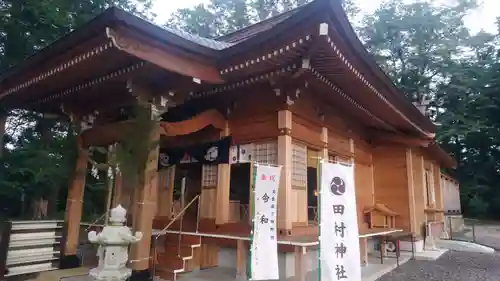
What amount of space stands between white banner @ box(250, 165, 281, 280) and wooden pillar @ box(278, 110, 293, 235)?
726 mm

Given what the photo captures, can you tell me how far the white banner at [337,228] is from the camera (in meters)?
4.02

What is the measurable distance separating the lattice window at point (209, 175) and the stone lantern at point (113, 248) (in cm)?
238

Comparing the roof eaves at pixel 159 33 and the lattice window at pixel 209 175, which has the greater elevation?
the roof eaves at pixel 159 33

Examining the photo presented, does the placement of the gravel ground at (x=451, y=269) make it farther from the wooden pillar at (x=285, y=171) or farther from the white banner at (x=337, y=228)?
Result: the white banner at (x=337, y=228)

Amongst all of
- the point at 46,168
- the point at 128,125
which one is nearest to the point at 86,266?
the point at 128,125

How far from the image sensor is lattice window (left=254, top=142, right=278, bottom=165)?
236 inches

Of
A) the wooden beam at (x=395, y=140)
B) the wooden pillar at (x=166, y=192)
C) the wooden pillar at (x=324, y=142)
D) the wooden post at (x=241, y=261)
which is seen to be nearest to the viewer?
the wooden post at (x=241, y=261)

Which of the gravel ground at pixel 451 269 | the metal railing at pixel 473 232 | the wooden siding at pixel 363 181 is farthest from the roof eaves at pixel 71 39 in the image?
the metal railing at pixel 473 232

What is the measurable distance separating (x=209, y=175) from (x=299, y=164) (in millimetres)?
1803

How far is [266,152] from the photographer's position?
6137 millimetres

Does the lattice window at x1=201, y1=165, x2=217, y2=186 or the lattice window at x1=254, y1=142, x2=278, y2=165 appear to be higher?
the lattice window at x1=254, y1=142, x2=278, y2=165

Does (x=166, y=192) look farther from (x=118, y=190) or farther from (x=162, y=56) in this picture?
(x=162, y=56)

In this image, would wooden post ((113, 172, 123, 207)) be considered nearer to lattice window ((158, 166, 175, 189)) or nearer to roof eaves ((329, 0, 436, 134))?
lattice window ((158, 166, 175, 189))

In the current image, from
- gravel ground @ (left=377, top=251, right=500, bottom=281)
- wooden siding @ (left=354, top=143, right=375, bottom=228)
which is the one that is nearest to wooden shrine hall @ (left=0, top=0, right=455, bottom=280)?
wooden siding @ (left=354, top=143, right=375, bottom=228)
